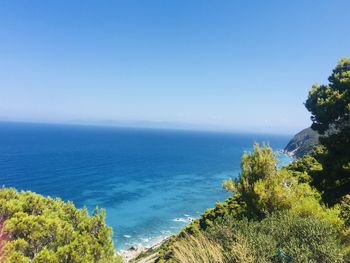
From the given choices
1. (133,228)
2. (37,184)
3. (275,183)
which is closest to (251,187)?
(275,183)

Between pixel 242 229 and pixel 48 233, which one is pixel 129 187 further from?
pixel 242 229

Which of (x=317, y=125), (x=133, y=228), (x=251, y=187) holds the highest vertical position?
(x=317, y=125)

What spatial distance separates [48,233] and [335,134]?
18.8m

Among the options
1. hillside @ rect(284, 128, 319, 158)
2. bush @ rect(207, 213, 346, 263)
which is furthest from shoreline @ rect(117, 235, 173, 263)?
hillside @ rect(284, 128, 319, 158)

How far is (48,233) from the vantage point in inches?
371

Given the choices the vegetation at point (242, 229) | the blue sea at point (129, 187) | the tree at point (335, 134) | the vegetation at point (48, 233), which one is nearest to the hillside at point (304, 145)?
the blue sea at point (129, 187)

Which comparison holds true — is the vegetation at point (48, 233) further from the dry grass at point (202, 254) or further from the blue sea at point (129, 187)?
the blue sea at point (129, 187)

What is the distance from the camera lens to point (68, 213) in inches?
441

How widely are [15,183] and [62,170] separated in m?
21.7

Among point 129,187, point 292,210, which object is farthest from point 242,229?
point 129,187

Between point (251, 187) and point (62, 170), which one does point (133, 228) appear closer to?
point (251, 187)

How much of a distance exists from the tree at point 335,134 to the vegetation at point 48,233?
14092mm

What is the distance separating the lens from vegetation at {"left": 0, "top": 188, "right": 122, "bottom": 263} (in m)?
8.73

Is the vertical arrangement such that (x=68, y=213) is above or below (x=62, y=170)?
above
